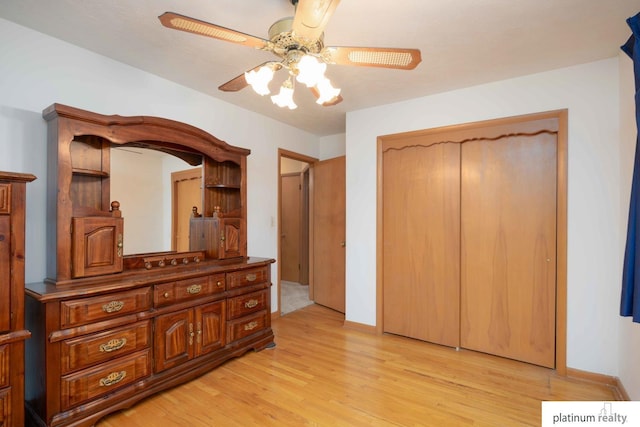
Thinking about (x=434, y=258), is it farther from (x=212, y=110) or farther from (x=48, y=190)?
(x=48, y=190)

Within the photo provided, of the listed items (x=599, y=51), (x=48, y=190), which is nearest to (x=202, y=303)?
(x=48, y=190)

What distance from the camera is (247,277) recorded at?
2754 millimetres

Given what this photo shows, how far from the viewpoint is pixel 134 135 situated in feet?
7.37

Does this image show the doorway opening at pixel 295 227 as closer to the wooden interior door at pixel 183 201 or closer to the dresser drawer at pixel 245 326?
the dresser drawer at pixel 245 326

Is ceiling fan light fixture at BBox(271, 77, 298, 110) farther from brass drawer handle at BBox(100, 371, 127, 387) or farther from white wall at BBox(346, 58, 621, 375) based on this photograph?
white wall at BBox(346, 58, 621, 375)

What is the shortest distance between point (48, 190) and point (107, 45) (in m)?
1.07

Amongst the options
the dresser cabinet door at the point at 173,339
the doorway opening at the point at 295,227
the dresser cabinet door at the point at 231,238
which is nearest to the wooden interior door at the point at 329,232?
the doorway opening at the point at 295,227

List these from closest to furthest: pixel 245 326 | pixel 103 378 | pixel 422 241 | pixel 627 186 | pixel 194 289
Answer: pixel 103 378 < pixel 627 186 < pixel 194 289 < pixel 245 326 < pixel 422 241

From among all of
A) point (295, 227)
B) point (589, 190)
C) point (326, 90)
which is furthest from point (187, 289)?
point (295, 227)

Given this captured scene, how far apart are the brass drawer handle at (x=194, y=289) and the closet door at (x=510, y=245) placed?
→ 234 cm

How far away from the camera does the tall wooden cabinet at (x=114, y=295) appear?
173 centimetres

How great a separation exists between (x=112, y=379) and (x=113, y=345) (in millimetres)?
201

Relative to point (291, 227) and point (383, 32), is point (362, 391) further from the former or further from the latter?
point (291, 227)

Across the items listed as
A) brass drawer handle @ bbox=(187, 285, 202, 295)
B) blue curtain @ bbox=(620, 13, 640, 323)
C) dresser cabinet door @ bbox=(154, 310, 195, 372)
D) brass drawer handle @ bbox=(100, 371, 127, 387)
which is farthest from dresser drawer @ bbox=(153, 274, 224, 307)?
blue curtain @ bbox=(620, 13, 640, 323)
